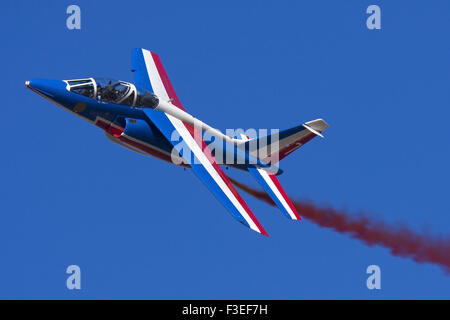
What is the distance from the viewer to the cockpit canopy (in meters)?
34.2

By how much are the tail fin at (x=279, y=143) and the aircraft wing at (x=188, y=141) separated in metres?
3.02

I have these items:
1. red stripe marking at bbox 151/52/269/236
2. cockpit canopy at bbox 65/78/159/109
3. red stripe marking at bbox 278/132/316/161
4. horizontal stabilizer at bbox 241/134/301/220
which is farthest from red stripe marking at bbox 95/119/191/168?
red stripe marking at bbox 278/132/316/161

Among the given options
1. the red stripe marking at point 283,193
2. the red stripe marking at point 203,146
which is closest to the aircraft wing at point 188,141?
the red stripe marking at point 203,146

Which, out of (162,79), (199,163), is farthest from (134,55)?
(199,163)

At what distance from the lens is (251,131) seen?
39.0 meters

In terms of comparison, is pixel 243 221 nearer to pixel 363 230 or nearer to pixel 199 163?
pixel 199 163

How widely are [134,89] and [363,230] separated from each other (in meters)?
11.1

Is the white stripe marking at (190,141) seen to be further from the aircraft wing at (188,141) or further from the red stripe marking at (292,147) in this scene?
the red stripe marking at (292,147)

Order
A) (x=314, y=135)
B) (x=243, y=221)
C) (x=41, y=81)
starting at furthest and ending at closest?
(x=314, y=135) < (x=41, y=81) < (x=243, y=221)

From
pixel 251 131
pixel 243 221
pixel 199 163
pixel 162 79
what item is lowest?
pixel 243 221

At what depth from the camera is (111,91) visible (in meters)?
34.6

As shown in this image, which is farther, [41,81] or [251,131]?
[251,131]

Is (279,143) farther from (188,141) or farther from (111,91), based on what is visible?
(111,91)

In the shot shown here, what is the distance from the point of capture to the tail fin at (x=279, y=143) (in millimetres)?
38031
